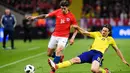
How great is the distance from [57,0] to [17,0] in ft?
14.4

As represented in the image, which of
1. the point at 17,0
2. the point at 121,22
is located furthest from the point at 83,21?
the point at 17,0

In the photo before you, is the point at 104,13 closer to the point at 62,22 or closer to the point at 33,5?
the point at 33,5

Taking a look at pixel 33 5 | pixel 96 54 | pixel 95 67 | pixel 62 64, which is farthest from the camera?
pixel 33 5

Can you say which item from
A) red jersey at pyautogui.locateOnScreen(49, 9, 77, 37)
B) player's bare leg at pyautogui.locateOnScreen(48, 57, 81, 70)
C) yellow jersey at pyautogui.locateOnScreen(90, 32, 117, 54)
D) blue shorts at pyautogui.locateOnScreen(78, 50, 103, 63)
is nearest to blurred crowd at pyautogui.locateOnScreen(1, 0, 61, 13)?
red jersey at pyautogui.locateOnScreen(49, 9, 77, 37)

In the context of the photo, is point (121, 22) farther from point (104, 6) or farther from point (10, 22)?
point (10, 22)

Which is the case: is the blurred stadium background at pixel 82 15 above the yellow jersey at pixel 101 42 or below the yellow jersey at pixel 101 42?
below

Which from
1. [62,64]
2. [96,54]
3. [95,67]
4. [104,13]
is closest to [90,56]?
[96,54]

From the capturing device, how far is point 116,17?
145 ft

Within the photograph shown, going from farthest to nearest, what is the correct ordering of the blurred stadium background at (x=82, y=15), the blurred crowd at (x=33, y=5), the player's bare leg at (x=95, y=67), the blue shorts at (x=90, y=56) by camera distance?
the blurred crowd at (x=33, y=5), the blurred stadium background at (x=82, y=15), the blue shorts at (x=90, y=56), the player's bare leg at (x=95, y=67)

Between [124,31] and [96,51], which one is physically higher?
[96,51]

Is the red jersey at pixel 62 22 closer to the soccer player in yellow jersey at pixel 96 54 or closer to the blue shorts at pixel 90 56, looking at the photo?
the soccer player in yellow jersey at pixel 96 54

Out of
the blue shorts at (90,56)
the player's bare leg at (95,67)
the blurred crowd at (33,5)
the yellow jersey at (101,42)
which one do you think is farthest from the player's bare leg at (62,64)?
the blurred crowd at (33,5)

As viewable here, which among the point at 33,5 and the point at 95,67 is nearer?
the point at 95,67

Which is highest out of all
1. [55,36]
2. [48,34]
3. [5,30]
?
[55,36]
